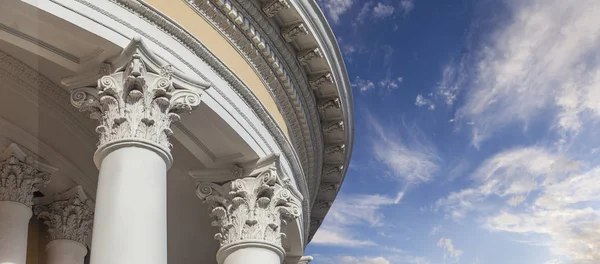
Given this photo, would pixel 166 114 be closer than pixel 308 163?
Yes

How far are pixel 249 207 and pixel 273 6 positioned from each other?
4.75 meters

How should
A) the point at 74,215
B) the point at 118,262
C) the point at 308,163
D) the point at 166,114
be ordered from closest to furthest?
the point at 118,262, the point at 166,114, the point at 74,215, the point at 308,163

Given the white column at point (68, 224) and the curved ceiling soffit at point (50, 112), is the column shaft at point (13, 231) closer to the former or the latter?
the white column at point (68, 224)

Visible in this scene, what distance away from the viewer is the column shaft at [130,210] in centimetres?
1400

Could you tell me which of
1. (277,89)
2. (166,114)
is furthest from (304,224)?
(166,114)

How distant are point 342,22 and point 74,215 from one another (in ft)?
80.5

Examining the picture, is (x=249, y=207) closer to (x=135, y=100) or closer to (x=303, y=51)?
(x=135, y=100)

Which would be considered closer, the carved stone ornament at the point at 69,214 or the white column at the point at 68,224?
the white column at the point at 68,224

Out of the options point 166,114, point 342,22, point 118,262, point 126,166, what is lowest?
point 118,262

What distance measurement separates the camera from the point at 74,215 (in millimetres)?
22906

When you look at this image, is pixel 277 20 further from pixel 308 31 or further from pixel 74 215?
pixel 74 215

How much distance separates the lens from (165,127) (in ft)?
52.4

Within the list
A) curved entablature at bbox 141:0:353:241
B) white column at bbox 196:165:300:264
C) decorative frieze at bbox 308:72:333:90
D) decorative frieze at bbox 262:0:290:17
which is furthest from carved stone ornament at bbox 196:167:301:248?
decorative frieze at bbox 308:72:333:90

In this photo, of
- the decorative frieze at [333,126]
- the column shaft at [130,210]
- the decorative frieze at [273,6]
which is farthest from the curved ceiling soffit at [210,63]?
the column shaft at [130,210]
